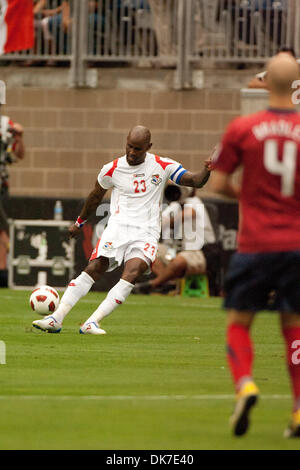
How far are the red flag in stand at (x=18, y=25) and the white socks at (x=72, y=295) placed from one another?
409 inches

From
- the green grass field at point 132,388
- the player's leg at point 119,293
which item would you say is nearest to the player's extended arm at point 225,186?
the green grass field at point 132,388

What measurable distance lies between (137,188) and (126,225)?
1.27 feet

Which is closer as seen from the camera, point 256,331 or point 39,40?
point 256,331

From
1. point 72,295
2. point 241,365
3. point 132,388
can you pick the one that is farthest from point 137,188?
point 241,365

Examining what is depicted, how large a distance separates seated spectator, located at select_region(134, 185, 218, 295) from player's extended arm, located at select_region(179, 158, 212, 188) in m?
7.10

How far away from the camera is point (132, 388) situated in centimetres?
817

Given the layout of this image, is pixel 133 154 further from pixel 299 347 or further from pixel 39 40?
pixel 39 40

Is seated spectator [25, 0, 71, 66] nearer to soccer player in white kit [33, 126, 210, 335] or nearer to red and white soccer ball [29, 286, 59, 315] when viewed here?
red and white soccer ball [29, 286, 59, 315]

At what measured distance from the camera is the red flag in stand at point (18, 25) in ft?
71.5

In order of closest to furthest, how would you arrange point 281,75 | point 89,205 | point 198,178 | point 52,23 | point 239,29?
point 281,75 < point 198,178 < point 89,205 < point 239,29 < point 52,23

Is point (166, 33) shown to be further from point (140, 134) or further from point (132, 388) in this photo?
point (132, 388)

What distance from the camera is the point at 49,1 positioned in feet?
75.3
